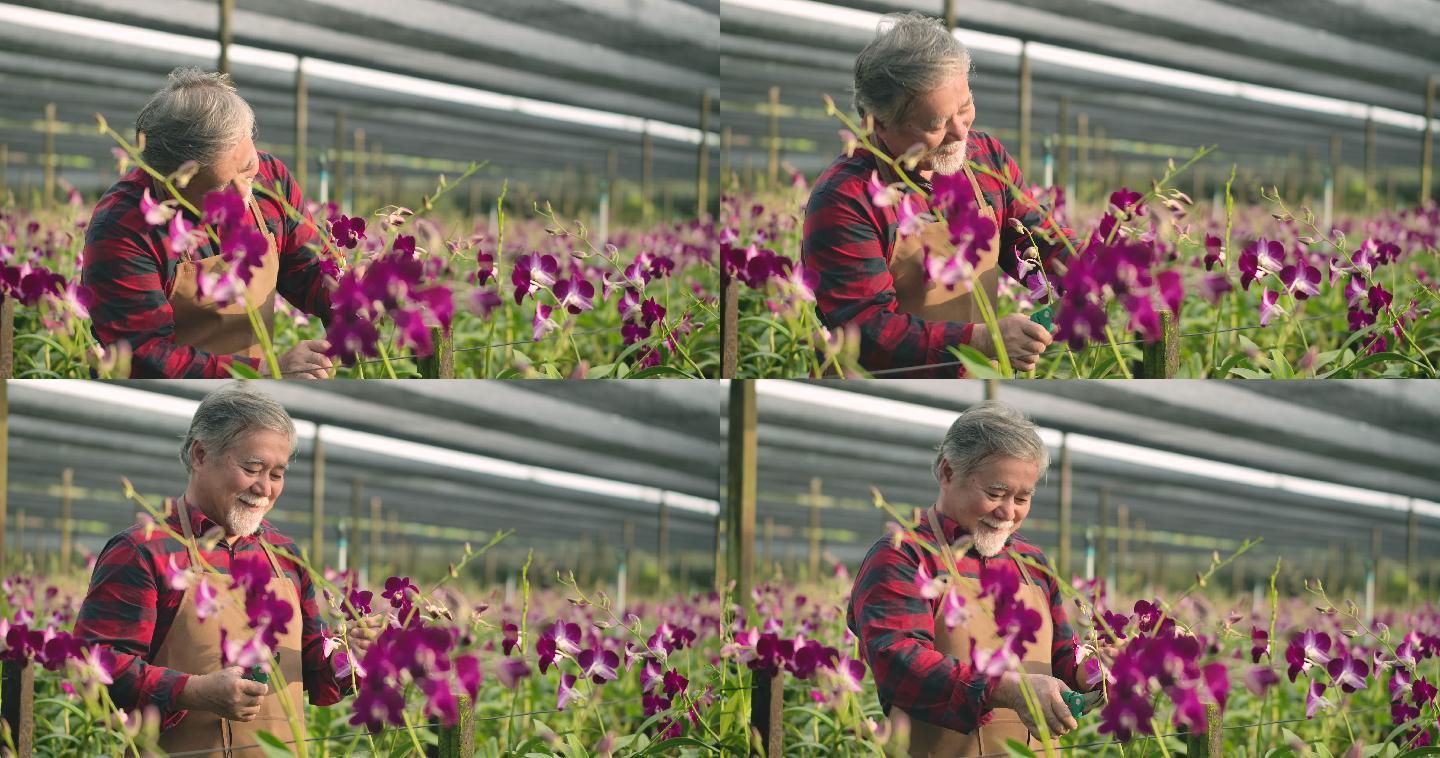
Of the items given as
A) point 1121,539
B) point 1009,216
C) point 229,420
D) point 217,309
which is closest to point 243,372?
point 229,420

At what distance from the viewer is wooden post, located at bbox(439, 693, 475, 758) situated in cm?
238

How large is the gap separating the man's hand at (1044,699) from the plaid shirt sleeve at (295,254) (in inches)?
59.3

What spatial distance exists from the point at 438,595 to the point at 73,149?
1514mm

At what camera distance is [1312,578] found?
3.16m

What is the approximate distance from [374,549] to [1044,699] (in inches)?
81.7

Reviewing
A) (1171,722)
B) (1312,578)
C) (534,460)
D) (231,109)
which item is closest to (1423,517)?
(1312,578)

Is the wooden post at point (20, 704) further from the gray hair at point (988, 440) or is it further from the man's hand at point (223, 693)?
the gray hair at point (988, 440)

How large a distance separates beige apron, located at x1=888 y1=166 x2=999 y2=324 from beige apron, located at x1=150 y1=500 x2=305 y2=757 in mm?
Result: 1275

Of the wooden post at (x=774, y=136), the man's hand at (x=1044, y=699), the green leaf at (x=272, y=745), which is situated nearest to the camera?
the green leaf at (x=272, y=745)

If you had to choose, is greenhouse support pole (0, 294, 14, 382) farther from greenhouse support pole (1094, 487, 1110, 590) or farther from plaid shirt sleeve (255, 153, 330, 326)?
greenhouse support pole (1094, 487, 1110, 590)

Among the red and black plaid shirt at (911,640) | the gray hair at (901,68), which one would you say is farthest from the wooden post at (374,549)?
A: the gray hair at (901,68)

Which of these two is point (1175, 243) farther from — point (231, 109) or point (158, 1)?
point (158, 1)

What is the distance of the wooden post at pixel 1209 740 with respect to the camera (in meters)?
2.51

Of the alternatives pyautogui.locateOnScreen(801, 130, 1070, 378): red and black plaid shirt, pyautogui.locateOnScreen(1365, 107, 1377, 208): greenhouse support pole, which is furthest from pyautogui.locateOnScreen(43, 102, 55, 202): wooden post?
pyautogui.locateOnScreen(1365, 107, 1377, 208): greenhouse support pole
